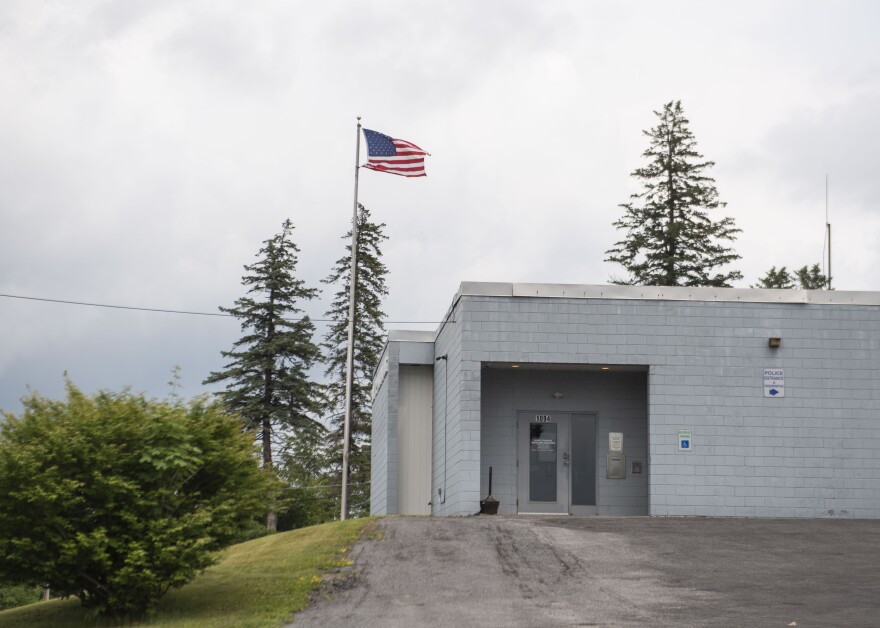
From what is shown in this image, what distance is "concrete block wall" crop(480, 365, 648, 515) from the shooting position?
2355 centimetres

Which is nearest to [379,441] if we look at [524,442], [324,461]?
[524,442]

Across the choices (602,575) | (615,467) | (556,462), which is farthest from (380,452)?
(602,575)

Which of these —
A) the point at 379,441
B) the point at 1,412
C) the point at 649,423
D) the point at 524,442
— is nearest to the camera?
the point at 1,412

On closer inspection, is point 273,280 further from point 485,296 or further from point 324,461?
point 485,296

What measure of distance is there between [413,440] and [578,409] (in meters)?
5.62

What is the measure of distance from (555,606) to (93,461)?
18.8 ft

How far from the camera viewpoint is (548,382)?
78.5 feet

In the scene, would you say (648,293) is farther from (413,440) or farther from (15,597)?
(15,597)

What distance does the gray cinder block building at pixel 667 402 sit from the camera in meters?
22.1

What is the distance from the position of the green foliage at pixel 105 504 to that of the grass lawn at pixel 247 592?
568 millimetres

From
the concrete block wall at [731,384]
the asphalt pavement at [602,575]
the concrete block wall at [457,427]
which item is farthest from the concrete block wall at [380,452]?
the asphalt pavement at [602,575]

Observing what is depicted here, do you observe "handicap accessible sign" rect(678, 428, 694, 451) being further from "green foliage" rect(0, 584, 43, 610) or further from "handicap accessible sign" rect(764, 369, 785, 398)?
"green foliage" rect(0, 584, 43, 610)

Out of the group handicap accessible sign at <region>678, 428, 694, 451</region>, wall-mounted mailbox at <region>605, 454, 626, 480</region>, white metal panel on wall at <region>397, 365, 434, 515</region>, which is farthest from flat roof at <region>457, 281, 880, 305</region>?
white metal panel on wall at <region>397, 365, 434, 515</region>

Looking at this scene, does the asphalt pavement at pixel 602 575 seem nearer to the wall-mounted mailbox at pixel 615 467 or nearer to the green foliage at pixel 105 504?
the green foliage at pixel 105 504
